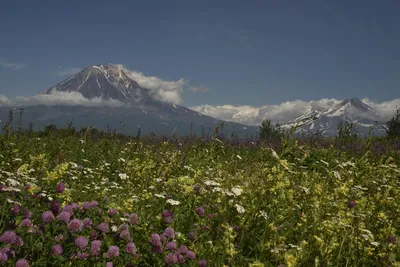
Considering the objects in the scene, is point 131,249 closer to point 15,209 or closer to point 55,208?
point 55,208

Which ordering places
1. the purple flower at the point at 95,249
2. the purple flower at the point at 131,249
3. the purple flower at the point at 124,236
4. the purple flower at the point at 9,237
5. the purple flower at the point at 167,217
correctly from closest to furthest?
the purple flower at the point at 9,237 < the purple flower at the point at 95,249 < the purple flower at the point at 131,249 < the purple flower at the point at 124,236 < the purple flower at the point at 167,217

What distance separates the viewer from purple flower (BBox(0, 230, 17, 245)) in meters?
2.18

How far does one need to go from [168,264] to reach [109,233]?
50 cm

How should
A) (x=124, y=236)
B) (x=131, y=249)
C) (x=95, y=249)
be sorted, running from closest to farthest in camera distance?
(x=95, y=249) → (x=131, y=249) → (x=124, y=236)

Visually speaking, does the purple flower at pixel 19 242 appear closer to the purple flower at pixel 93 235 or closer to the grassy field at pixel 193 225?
the grassy field at pixel 193 225

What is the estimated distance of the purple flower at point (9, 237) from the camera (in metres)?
2.18

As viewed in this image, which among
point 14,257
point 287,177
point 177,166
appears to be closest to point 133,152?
point 177,166

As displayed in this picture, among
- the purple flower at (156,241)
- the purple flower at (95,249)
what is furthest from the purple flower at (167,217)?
the purple flower at (95,249)

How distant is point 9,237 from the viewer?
2.19 m

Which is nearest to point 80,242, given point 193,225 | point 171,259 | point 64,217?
point 64,217

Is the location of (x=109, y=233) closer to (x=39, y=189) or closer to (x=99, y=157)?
(x=39, y=189)

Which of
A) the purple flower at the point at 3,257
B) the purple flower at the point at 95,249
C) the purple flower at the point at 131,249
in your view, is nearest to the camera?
the purple flower at the point at 3,257

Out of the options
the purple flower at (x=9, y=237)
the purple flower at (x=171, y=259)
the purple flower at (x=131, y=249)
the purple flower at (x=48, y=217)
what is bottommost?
the purple flower at (x=171, y=259)

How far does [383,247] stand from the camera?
125 inches
